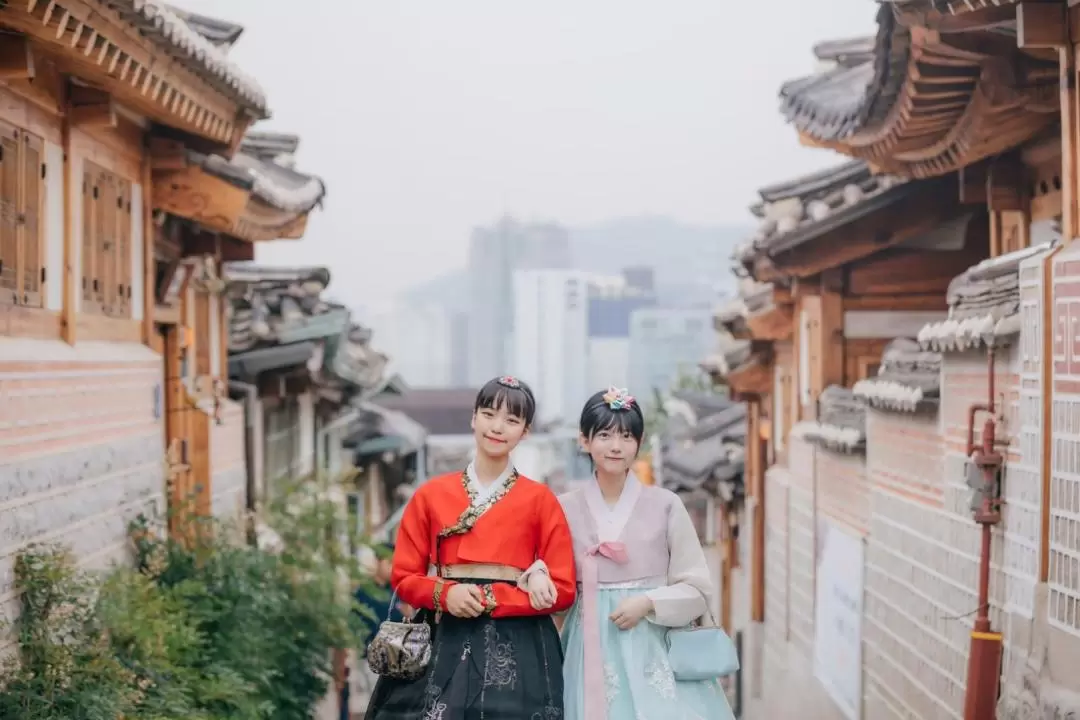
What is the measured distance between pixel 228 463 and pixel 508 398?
9.17 metres

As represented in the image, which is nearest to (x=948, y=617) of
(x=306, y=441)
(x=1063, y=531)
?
(x=1063, y=531)

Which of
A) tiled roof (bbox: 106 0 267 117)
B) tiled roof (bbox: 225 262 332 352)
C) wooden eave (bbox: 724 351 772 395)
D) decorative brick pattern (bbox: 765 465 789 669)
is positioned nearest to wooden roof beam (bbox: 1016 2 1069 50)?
tiled roof (bbox: 106 0 267 117)

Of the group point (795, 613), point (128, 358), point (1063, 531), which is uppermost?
point (128, 358)

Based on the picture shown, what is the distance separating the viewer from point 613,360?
83000mm

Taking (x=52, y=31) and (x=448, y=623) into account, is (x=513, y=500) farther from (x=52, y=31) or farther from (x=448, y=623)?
(x=52, y=31)

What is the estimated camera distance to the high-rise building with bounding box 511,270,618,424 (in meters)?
83.3

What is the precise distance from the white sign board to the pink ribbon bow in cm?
603

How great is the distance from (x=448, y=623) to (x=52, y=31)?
353 cm

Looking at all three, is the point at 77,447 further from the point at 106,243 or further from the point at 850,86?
the point at 850,86

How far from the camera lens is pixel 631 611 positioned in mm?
6426

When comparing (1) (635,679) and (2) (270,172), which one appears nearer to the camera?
(1) (635,679)

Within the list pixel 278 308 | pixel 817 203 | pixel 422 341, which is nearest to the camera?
pixel 817 203

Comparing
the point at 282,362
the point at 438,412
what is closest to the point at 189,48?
the point at 282,362

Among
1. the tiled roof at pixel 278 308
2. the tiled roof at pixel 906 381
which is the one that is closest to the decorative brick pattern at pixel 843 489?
the tiled roof at pixel 906 381
